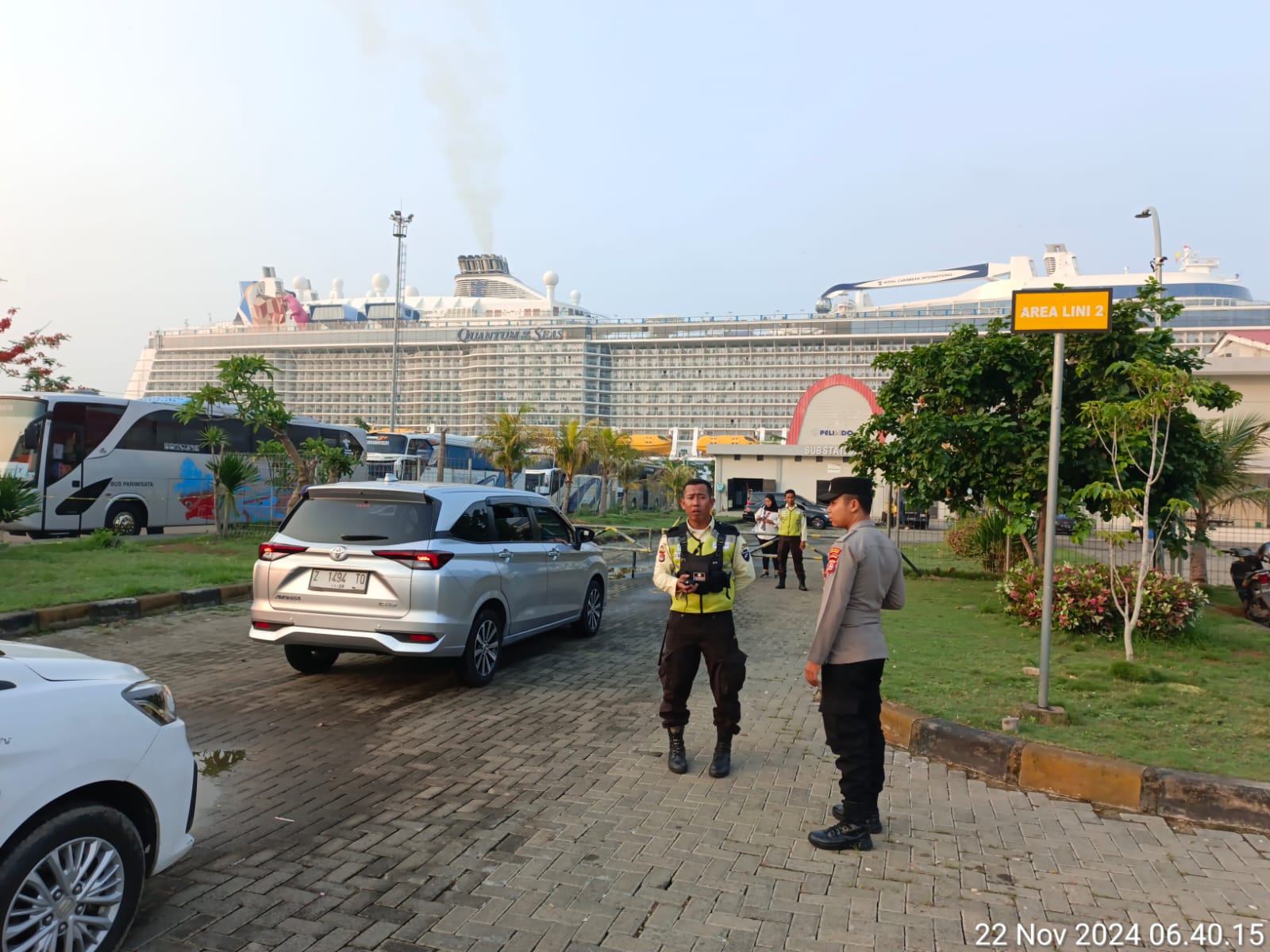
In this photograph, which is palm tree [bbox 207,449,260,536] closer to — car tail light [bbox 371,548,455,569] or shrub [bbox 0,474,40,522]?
shrub [bbox 0,474,40,522]

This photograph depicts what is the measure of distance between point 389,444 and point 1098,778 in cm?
3461

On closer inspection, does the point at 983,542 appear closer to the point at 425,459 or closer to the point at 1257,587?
the point at 1257,587

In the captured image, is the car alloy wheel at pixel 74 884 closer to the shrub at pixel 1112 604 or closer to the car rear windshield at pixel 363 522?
the car rear windshield at pixel 363 522

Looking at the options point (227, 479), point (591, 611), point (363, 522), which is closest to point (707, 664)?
point (363, 522)

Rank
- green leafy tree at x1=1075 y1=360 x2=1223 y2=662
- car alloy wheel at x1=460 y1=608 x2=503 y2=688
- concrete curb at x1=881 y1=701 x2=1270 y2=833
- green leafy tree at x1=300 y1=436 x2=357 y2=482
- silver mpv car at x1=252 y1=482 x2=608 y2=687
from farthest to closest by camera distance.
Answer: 1. green leafy tree at x1=300 y1=436 x2=357 y2=482
2. green leafy tree at x1=1075 y1=360 x2=1223 y2=662
3. car alloy wheel at x1=460 y1=608 x2=503 y2=688
4. silver mpv car at x1=252 y1=482 x2=608 y2=687
5. concrete curb at x1=881 y1=701 x2=1270 y2=833

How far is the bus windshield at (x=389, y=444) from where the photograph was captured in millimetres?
36188

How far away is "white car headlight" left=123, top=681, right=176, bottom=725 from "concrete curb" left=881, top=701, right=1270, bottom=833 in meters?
4.13

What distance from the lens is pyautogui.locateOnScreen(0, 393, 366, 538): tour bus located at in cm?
1566

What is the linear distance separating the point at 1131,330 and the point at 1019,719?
6.78m

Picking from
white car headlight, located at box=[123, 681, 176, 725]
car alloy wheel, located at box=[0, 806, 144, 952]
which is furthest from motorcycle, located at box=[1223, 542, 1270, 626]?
car alloy wheel, located at box=[0, 806, 144, 952]

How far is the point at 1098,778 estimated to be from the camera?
4500mm

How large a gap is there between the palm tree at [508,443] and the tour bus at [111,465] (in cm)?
Answer: 1129

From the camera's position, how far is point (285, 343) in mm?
111562
